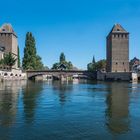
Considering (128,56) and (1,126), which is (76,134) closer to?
(1,126)

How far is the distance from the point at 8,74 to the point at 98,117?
313 feet

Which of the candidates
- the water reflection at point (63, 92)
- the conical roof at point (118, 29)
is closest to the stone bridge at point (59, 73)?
the conical roof at point (118, 29)

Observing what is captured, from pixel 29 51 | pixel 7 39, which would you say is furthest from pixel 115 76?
pixel 7 39

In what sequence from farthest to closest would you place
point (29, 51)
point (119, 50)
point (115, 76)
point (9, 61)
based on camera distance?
point (119, 50) < point (115, 76) < point (29, 51) < point (9, 61)

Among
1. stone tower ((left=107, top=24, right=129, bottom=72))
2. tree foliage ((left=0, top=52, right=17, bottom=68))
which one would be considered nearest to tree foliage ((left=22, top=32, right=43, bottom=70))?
tree foliage ((left=0, top=52, right=17, bottom=68))

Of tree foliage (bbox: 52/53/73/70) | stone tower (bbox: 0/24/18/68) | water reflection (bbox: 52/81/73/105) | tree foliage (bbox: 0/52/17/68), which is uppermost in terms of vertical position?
stone tower (bbox: 0/24/18/68)

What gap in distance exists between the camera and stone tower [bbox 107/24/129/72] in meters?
132

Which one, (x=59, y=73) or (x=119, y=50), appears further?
(x=119, y=50)

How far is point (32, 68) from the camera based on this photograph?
124750 millimetres

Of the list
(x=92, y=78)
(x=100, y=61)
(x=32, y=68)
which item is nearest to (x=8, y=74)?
(x=32, y=68)

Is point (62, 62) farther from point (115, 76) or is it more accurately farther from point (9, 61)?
point (9, 61)

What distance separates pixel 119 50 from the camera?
434ft

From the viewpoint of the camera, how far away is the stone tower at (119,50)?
431 ft

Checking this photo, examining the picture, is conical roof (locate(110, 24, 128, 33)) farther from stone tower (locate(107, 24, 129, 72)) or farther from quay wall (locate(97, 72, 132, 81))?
quay wall (locate(97, 72, 132, 81))
